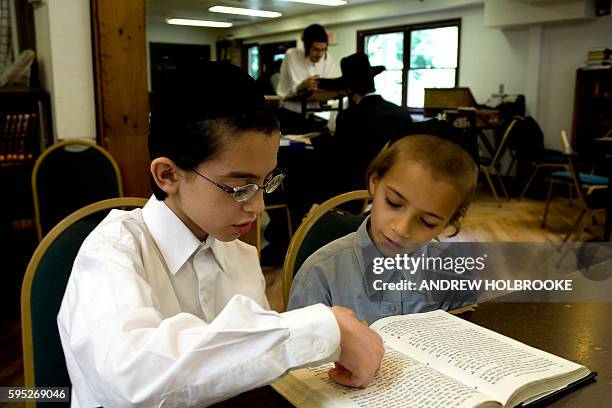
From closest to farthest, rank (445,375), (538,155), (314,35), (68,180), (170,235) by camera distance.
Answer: (445,375), (170,235), (68,180), (314,35), (538,155)

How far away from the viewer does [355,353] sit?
662mm

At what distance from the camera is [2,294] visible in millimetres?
2900

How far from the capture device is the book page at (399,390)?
63 cm

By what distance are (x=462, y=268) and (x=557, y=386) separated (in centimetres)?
67

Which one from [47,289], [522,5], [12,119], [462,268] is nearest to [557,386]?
[462,268]

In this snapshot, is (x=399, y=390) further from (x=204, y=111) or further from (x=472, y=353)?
(x=204, y=111)

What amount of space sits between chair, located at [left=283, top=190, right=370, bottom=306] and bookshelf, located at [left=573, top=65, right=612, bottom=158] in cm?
567

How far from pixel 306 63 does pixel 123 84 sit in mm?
2703

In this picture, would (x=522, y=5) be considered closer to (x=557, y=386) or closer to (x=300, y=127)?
(x=300, y=127)

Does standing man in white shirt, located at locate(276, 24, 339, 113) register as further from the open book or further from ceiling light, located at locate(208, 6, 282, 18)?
ceiling light, located at locate(208, 6, 282, 18)

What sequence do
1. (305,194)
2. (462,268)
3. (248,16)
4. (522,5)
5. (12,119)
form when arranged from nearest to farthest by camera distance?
(462,268) < (12,119) < (305,194) < (522,5) < (248,16)

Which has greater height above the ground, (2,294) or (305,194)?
(305,194)

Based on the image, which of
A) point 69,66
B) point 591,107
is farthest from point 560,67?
point 69,66

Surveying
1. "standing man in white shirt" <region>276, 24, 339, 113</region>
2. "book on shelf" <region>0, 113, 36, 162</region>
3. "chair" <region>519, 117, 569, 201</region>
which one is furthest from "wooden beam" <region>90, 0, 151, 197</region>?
"chair" <region>519, 117, 569, 201</region>
